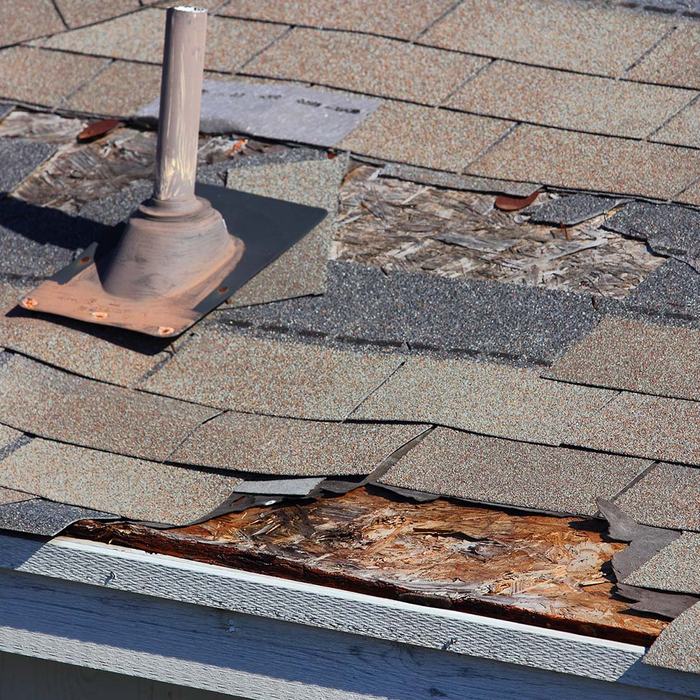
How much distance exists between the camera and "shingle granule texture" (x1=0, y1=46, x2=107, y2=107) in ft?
12.9

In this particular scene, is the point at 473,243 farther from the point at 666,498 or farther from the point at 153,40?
the point at 153,40

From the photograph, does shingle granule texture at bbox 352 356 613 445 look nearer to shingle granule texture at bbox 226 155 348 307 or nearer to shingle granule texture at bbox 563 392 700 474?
shingle granule texture at bbox 563 392 700 474

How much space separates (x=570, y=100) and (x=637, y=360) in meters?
1.42

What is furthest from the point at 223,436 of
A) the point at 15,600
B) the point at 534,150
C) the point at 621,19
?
the point at 621,19

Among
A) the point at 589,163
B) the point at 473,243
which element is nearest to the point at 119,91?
the point at 473,243

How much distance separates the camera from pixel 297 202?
3.30 metres

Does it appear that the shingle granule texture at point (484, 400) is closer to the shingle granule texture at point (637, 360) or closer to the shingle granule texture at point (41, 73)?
the shingle granule texture at point (637, 360)

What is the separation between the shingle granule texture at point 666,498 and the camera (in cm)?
216

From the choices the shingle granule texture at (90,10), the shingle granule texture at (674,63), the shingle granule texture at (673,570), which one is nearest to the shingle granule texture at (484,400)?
the shingle granule texture at (673,570)

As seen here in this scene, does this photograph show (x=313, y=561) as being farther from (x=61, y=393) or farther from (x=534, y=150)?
(x=534, y=150)

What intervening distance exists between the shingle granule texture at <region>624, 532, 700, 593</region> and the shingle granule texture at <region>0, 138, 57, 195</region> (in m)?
2.60

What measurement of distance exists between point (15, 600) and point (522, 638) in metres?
1.27

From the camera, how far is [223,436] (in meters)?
2.48

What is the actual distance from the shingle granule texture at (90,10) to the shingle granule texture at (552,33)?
4.71 feet
